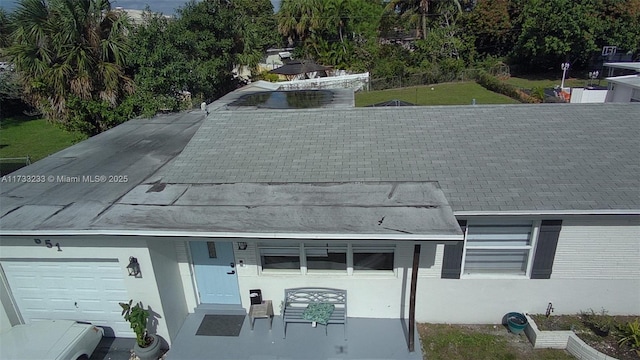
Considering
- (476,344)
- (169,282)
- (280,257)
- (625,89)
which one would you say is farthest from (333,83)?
(476,344)

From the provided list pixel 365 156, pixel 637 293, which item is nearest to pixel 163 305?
pixel 365 156

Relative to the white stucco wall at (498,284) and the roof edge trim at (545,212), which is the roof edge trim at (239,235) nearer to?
the roof edge trim at (545,212)

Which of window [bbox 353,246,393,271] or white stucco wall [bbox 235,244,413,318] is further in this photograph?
white stucco wall [bbox 235,244,413,318]

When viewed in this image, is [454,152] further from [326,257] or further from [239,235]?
[239,235]

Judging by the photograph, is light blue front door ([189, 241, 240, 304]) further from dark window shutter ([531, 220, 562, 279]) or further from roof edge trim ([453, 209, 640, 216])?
dark window shutter ([531, 220, 562, 279])

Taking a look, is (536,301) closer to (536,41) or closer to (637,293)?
(637,293)

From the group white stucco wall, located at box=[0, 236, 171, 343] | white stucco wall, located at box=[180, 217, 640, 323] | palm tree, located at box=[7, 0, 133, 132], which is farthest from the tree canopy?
white stucco wall, located at box=[180, 217, 640, 323]
